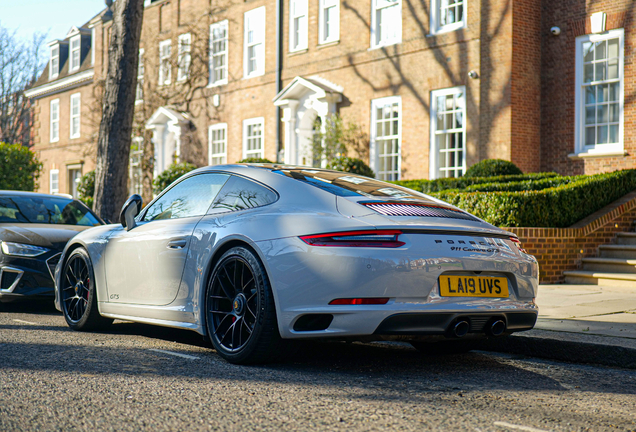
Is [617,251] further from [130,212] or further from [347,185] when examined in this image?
[130,212]

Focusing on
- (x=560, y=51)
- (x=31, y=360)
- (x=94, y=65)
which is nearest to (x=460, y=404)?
(x=31, y=360)

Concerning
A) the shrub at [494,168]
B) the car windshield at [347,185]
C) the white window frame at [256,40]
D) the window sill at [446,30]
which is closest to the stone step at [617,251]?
the shrub at [494,168]

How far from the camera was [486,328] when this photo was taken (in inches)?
177

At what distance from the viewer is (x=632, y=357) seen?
4.95 m

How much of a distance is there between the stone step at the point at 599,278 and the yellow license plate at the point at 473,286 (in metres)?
5.88

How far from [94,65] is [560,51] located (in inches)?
906

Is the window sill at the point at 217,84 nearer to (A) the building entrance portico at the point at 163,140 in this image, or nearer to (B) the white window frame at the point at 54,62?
(A) the building entrance portico at the point at 163,140

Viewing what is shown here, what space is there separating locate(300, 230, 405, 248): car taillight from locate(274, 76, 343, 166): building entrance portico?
1573cm

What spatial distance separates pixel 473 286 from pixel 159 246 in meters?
2.41

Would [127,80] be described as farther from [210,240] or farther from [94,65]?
[94,65]

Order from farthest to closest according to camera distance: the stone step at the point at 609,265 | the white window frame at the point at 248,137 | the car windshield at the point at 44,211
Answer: the white window frame at the point at 248,137 < the stone step at the point at 609,265 < the car windshield at the point at 44,211

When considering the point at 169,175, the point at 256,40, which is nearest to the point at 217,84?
the point at 256,40

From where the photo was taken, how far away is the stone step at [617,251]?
413 inches

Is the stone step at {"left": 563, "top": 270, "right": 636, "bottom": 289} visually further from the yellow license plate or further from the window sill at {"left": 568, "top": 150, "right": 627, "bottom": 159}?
the yellow license plate
